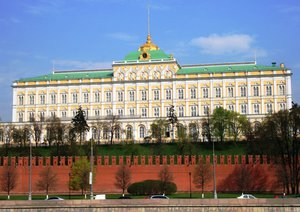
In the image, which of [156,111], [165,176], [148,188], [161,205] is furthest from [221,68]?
[161,205]

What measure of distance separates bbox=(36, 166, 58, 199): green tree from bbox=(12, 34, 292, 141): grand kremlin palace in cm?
3969

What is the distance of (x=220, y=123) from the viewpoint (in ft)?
288

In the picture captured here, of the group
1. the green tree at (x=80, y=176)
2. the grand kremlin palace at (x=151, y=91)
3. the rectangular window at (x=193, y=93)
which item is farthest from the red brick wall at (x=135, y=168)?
the rectangular window at (x=193, y=93)

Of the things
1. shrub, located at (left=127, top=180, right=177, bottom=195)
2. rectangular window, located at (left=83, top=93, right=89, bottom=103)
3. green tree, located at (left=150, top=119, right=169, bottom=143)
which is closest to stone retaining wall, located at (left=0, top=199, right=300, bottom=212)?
shrub, located at (left=127, top=180, right=177, bottom=195)

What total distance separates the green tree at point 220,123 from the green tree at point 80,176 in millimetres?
29564

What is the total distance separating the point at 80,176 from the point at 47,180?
3.57 metres

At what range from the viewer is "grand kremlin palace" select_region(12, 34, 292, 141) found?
10475 cm

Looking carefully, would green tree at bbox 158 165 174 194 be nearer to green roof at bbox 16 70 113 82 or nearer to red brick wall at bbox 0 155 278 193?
red brick wall at bbox 0 155 278 193

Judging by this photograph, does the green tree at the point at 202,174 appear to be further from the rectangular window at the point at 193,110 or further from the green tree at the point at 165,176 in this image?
the rectangular window at the point at 193,110

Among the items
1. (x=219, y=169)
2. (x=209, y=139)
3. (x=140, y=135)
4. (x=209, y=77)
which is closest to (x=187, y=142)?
(x=209, y=139)

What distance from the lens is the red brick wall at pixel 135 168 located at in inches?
2383

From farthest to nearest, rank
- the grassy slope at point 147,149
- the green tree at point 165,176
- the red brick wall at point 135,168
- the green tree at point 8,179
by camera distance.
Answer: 1. the grassy slope at point 147,149
2. the red brick wall at point 135,168
3. the green tree at point 8,179
4. the green tree at point 165,176

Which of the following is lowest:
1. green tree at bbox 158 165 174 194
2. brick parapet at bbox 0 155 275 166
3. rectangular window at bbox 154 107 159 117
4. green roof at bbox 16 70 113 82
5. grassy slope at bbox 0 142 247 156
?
green tree at bbox 158 165 174 194

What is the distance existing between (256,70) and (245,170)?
164 feet
